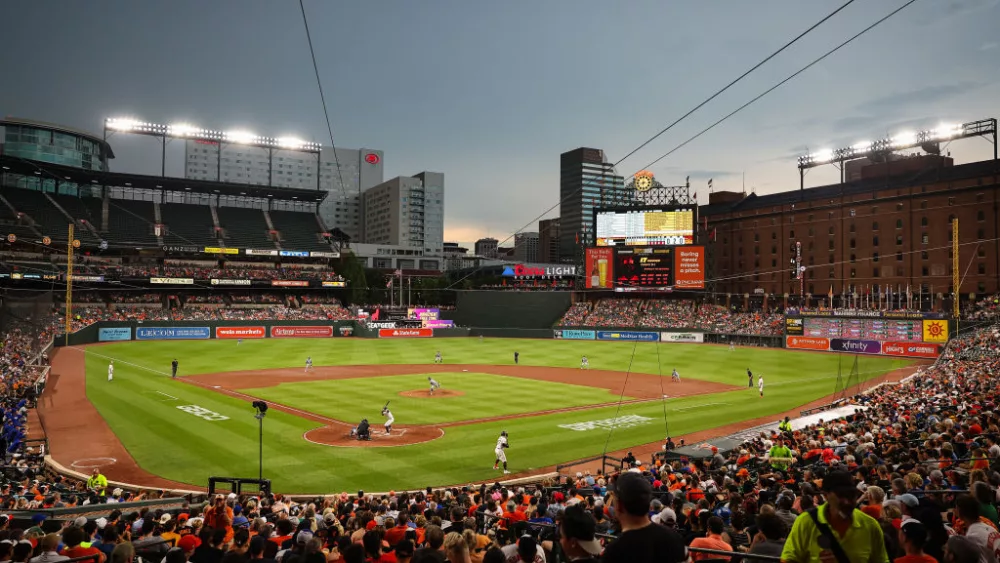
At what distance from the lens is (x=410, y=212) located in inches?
7283

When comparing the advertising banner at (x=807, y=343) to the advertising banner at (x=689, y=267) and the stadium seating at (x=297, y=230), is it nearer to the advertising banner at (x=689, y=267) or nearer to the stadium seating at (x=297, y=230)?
the advertising banner at (x=689, y=267)

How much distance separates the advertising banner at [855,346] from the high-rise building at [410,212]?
137 meters

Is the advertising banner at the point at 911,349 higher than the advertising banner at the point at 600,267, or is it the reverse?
the advertising banner at the point at 600,267

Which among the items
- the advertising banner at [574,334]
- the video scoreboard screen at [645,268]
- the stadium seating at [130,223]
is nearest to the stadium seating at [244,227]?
the stadium seating at [130,223]

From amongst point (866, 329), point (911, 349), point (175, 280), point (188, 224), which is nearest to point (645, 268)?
point (866, 329)

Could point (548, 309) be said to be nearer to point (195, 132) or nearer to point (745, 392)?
point (745, 392)

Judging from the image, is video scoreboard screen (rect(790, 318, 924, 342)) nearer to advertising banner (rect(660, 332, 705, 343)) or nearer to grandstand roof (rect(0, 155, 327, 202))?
advertising banner (rect(660, 332, 705, 343))

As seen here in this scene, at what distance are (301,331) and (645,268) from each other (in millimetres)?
46305

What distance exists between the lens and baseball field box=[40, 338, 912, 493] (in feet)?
73.6

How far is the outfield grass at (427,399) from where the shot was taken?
31953 millimetres

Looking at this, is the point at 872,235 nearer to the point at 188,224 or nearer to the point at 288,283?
the point at 288,283

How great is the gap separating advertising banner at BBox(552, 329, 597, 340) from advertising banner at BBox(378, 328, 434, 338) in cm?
1776

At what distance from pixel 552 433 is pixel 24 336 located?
117ft

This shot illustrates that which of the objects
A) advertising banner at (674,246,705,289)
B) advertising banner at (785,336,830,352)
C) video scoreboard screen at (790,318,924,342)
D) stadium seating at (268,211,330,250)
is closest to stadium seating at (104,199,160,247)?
stadium seating at (268,211,330,250)
